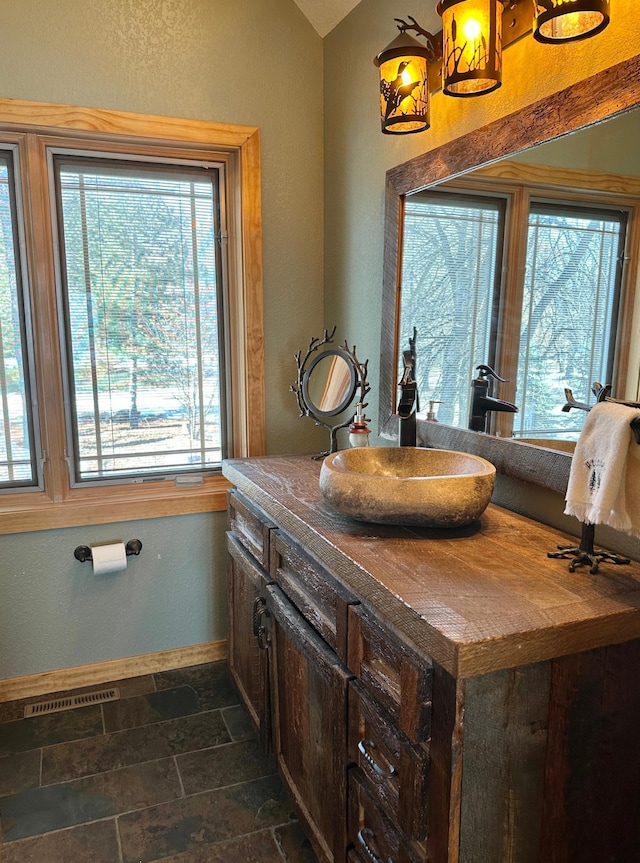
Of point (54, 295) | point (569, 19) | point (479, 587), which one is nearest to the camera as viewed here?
point (479, 587)

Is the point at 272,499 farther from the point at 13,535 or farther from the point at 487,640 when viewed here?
the point at 13,535

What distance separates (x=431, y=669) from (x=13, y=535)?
179 centimetres

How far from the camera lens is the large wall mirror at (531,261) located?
3.92 ft

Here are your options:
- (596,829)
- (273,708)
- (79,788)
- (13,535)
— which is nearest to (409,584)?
(596,829)

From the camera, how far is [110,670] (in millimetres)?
2383

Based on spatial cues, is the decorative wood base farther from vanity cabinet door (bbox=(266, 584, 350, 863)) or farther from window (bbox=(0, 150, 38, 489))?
window (bbox=(0, 150, 38, 489))

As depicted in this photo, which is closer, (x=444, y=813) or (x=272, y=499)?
(x=444, y=813)

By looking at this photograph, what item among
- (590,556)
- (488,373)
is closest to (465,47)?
(488,373)

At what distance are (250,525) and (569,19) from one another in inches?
58.3

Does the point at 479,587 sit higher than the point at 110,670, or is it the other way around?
the point at 479,587

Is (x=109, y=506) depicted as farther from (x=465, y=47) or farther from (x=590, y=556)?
(x=465, y=47)

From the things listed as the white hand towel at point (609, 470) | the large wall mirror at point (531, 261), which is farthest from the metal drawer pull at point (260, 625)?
the white hand towel at point (609, 470)

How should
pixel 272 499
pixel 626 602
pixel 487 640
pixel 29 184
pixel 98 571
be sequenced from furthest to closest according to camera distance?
pixel 98 571 < pixel 29 184 < pixel 272 499 < pixel 626 602 < pixel 487 640

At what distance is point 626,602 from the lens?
3.26ft
